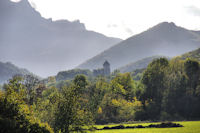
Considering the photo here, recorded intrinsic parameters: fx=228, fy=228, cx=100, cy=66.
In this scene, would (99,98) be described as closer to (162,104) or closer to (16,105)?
(162,104)

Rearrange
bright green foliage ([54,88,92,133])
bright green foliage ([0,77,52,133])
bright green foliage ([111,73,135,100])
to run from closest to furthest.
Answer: bright green foliage ([0,77,52,133]) < bright green foliage ([54,88,92,133]) < bright green foliage ([111,73,135,100])

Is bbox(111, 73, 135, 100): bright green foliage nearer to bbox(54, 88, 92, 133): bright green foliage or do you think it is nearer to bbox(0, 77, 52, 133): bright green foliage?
bbox(54, 88, 92, 133): bright green foliage

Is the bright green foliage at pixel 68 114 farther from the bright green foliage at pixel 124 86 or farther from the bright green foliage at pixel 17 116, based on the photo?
the bright green foliage at pixel 124 86

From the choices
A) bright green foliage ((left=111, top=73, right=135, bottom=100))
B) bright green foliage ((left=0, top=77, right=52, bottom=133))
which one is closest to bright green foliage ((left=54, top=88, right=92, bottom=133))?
bright green foliage ((left=0, top=77, right=52, bottom=133))

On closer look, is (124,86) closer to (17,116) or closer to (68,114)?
(68,114)

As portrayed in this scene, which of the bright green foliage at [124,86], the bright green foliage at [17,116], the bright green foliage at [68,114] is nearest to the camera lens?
the bright green foliage at [17,116]

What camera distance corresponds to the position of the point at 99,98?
301 feet

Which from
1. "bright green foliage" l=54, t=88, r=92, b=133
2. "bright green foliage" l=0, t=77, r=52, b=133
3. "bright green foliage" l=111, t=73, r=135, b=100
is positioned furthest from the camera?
"bright green foliage" l=111, t=73, r=135, b=100

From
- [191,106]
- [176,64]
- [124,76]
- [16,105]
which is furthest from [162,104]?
[16,105]

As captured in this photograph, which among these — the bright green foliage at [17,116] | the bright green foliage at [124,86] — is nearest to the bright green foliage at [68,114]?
the bright green foliage at [17,116]

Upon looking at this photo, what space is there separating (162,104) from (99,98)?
26047mm

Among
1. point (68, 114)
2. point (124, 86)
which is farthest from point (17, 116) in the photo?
point (124, 86)

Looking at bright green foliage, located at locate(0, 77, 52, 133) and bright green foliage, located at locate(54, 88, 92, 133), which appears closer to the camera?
bright green foliage, located at locate(0, 77, 52, 133)

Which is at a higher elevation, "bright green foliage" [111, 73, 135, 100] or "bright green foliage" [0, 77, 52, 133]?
"bright green foliage" [111, 73, 135, 100]
